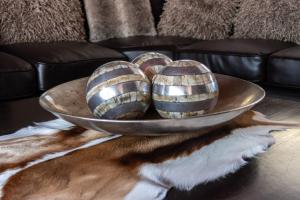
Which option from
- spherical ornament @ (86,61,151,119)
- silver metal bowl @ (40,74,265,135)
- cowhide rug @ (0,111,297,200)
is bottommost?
cowhide rug @ (0,111,297,200)

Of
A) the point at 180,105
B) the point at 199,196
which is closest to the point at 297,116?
the point at 180,105

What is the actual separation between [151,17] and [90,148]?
1986 mm

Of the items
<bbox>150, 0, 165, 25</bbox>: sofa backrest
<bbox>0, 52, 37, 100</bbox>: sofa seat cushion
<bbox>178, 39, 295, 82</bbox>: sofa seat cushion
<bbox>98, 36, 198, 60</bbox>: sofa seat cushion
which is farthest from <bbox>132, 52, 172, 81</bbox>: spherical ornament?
<bbox>150, 0, 165, 25</bbox>: sofa backrest

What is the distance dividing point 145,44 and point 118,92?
1.45m

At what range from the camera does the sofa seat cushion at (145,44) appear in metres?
2.15

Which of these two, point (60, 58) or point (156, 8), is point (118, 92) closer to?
point (60, 58)

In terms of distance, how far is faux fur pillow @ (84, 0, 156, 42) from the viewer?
2.47 m

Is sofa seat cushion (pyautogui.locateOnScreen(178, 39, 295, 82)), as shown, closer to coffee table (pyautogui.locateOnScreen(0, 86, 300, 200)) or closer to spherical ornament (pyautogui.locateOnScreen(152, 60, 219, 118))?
coffee table (pyautogui.locateOnScreen(0, 86, 300, 200))

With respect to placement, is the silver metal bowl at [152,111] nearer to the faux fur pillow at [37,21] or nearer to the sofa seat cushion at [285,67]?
the sofa seat cushion at [285,67]

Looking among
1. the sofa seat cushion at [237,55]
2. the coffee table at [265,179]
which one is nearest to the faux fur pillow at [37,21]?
the sofa seat cushion at [237,55]

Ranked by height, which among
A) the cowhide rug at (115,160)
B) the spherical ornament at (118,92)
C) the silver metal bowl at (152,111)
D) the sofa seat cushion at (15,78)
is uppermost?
the spherical ornament at (118,92)

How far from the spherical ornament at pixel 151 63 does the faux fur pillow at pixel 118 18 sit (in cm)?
155

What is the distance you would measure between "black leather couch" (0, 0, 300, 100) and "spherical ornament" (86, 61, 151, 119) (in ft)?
3.31

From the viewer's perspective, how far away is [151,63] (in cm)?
96
